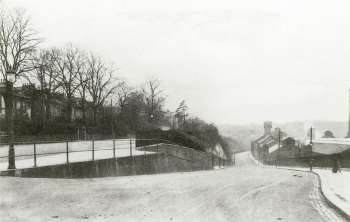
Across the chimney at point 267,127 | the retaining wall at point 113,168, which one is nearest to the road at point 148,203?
the retaining wall at point 113,168

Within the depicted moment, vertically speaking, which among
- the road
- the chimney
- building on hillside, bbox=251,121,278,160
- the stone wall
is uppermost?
the road

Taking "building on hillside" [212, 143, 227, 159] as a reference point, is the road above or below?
above

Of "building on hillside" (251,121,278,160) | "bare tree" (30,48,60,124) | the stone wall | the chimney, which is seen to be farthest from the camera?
the chimney

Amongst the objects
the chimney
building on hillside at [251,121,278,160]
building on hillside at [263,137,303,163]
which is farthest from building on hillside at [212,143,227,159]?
the chimney

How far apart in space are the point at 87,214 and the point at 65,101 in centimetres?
5845

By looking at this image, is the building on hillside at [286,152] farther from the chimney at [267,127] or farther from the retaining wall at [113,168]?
the retaining wall at [113,168]

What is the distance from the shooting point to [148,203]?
29.0 feet

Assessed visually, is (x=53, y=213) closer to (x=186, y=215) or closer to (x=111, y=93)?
(x=186, y=215)

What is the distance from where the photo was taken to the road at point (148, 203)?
7.75m

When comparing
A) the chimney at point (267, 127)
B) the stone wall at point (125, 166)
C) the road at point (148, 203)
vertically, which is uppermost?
the road at point (148, 203)

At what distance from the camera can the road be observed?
7746mm

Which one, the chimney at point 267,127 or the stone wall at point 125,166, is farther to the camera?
the chimney at point 267,127

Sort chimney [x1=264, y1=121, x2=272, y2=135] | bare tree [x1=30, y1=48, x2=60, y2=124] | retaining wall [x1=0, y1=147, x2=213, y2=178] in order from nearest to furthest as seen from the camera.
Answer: retaining wall [x1=0, y1=147, x2=213, y2=178] → bare tree [x1=30, y1=48, x2=60, y2=124] → chimney [x1=264, y1=121, x2=272, y2=135]

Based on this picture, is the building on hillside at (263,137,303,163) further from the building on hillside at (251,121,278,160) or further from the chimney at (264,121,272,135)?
the chimney at (264,121,272,135)
